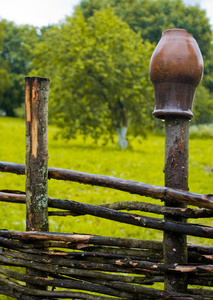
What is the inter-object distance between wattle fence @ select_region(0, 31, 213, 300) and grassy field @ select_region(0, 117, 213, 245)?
1.46 m

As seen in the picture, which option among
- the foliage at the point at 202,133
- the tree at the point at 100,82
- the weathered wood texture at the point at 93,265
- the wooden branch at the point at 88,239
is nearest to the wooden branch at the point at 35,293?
the weathered wood texture at the point at 93,265

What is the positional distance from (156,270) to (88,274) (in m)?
0.43

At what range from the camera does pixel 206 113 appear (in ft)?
77.6

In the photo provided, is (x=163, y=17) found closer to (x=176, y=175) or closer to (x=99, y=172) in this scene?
(x=99, y=172)

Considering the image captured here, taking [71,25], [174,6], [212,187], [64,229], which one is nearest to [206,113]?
[174,6]

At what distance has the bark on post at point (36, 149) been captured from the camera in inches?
82.5

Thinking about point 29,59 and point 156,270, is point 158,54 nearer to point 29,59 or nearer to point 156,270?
point 156,270

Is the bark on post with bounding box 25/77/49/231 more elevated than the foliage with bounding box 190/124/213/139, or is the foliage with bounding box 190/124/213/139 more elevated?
the foliage with bounding box 190/124/213/139

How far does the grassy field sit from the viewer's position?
447 cm

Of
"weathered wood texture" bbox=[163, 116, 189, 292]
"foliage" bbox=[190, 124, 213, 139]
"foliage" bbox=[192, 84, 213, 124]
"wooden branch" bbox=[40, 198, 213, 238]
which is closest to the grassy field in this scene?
"wooden branch" bbox=[40, 198, 213, 238]

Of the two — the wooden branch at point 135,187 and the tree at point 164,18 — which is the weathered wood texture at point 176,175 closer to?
the wooden branch at point 135,187

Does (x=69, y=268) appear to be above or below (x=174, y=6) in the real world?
below

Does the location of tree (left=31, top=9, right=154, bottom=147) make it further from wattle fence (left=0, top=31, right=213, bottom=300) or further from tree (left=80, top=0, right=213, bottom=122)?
tree (left=80, top=0, right=213, bottom=122)

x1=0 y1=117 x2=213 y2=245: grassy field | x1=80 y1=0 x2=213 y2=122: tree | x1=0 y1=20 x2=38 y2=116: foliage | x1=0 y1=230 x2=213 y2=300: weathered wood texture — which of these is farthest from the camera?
x1=0 y1=20 x2=38 y2=116: foliage
